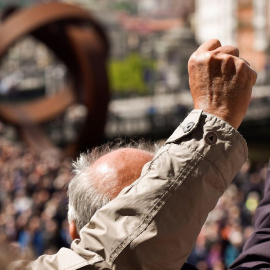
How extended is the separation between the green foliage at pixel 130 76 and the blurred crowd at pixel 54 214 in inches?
1651

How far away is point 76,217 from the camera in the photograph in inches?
52.8

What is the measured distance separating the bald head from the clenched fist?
0.21 meters

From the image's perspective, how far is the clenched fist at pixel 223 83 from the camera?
1.18 m

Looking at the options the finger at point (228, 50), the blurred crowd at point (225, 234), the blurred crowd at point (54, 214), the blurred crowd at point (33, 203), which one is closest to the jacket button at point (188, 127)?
the finger at point (228, 50)

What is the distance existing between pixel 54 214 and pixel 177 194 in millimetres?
6225

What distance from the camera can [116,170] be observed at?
4.32 ft

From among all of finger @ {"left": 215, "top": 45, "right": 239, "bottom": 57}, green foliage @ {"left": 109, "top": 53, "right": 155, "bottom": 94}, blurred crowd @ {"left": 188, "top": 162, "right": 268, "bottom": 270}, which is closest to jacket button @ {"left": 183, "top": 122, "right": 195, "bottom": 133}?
finger @ {"left": 215, "top": 45, "right": 239, "bottom": 57}

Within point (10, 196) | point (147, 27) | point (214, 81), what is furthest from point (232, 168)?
point (147, 27)

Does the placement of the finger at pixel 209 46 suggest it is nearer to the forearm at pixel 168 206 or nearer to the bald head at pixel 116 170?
the forearm at pixel 168 206

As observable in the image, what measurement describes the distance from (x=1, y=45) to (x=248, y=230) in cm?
867

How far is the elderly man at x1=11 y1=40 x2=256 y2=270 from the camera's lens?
110 centimetres

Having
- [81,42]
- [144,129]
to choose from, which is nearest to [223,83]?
[81,42]

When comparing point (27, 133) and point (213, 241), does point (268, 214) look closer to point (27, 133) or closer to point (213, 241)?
point (213, 241)

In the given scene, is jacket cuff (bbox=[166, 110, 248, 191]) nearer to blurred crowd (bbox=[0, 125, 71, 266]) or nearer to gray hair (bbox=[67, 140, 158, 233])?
gray hair (bbox=[67, 140, 158, 233])
